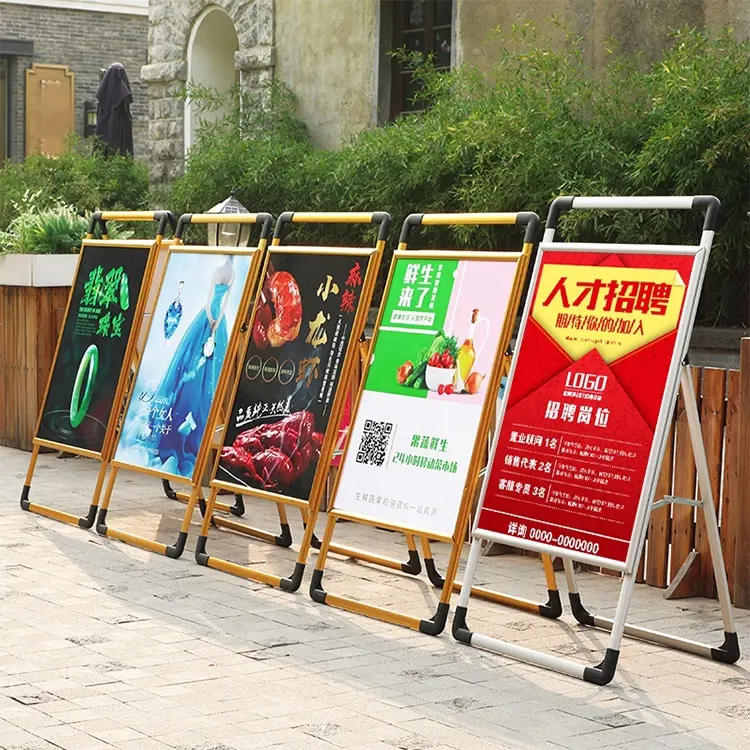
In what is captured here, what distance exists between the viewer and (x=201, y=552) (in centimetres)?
741

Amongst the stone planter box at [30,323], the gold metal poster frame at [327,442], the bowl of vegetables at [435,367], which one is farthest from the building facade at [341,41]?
the bowl of vegetables at [435,367]

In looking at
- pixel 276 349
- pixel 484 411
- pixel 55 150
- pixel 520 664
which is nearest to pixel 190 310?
pixel 276 349

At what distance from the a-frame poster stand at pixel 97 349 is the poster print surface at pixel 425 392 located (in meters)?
2.15

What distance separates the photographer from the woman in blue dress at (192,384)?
764 centimetres

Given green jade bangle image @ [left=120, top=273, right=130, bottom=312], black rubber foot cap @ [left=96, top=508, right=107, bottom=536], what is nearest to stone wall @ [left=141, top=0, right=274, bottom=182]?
green jade bangle image @ [left=120, top=273, right=130, bottom=312]

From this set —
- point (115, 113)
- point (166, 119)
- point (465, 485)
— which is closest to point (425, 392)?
point (465, 485)

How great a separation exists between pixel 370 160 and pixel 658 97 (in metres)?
2.61

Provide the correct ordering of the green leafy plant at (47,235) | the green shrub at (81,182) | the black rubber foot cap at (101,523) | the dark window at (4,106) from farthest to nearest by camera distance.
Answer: the dark window at (4,106) → the green shrub at (81,182) → the green leafy plant at (47,235) → the black rubber foot cap at (101,523)

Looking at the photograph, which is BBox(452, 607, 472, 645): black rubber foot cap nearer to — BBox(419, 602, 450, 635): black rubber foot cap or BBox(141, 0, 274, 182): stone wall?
BBox(419, 602, 450, 635): black rubber foot cap

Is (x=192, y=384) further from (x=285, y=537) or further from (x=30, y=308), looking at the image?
(x=30, y=308)

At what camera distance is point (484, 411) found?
6.11 m

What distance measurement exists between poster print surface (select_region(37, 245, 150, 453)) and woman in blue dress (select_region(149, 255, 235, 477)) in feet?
2.09

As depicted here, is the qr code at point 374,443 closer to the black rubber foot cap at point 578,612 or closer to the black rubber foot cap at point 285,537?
the black rubber foot cap at point 578,612

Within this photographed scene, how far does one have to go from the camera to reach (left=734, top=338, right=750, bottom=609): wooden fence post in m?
6.52
